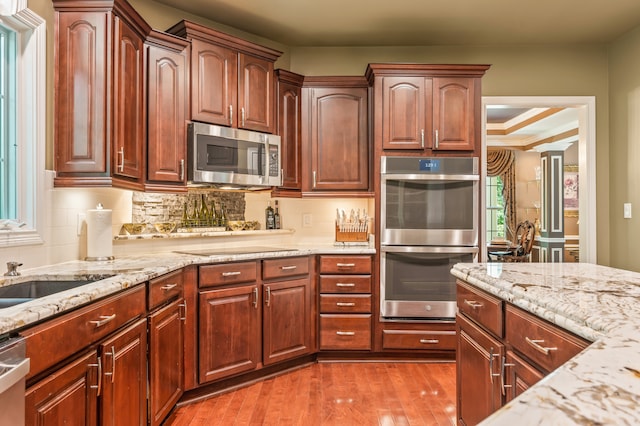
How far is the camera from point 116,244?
114 inches

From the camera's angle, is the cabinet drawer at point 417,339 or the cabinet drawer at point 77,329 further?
the cabinet drawer at point 417,339

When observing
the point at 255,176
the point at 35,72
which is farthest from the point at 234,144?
the point at 35,72

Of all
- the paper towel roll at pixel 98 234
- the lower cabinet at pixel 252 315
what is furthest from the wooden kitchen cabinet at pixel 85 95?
the lower cabinet at pixel 252 315

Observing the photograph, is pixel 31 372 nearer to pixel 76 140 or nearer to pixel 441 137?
pixel 76 140

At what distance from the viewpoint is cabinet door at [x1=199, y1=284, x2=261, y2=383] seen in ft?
9.27

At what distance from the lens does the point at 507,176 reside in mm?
8453

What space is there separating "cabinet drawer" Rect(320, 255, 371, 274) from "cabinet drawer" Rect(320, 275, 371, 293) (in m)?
0.04

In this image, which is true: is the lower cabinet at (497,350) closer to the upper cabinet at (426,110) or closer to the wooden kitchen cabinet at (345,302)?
the wooden kitchen cabinet at (345,302)

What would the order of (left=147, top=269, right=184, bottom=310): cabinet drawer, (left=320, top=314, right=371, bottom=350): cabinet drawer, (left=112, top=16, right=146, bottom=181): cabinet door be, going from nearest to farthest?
(left=147, top=269, right=184, bottom=310): cabinet drawer, (left=112, top=16, right=146, bottom=181): cabinet door, (left=320, top=314, right=371, bottom=350): cabinet drawer

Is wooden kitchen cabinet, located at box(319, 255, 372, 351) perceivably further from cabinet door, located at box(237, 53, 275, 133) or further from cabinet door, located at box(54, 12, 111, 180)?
cabinet door, located at box(54, 12, 111, 180)

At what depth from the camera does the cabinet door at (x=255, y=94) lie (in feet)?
10.9

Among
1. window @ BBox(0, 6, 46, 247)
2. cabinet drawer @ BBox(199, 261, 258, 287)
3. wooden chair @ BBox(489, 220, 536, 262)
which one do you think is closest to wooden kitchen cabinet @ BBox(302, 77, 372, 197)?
cabinet drawer @ BBox(199, 261, 258, 287)

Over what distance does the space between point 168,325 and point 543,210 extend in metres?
6.80

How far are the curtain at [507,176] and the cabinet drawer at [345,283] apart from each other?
18.7 feet
